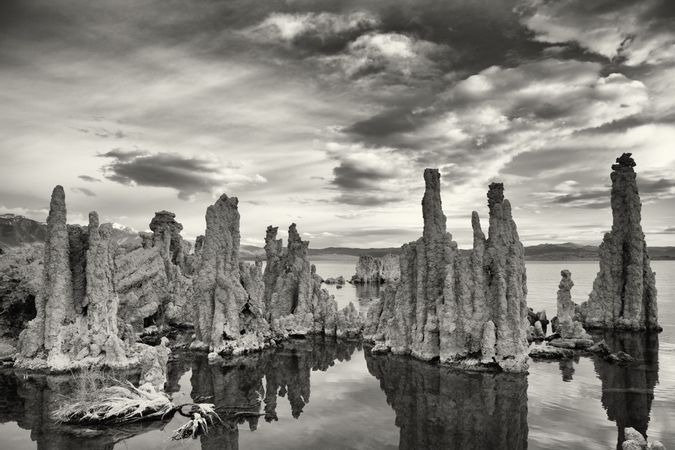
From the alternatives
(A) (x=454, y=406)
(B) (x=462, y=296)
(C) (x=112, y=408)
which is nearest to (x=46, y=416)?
(C) (x=112, y=408)

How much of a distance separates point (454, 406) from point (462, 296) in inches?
543

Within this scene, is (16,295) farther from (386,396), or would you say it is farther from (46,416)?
(386,396)

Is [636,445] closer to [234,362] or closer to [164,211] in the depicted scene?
[234,362]

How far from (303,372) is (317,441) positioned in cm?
1818

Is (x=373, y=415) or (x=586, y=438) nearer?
(x=586, y=438)

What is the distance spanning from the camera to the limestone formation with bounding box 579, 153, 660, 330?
67500mm

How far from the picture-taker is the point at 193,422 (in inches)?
1075

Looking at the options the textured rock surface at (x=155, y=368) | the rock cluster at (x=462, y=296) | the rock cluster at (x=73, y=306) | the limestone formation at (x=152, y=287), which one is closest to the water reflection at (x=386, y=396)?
the textured rock surface at (x=155, y=368)

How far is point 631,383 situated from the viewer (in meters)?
38.6

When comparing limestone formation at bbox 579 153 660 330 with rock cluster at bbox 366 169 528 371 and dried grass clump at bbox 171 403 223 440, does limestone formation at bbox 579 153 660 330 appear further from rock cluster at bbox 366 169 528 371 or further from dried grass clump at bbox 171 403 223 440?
dried grass clump at bbox 171 403 223 440

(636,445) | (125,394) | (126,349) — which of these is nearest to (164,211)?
(126,349)

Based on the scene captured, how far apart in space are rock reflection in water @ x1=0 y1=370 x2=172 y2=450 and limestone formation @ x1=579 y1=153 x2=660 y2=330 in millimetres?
65157

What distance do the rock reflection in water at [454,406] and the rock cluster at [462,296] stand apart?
241 cm

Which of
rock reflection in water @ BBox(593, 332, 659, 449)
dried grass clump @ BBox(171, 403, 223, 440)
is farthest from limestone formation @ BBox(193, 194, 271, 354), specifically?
rock reflection in water @ BBox(593, 332, 659, 449)
